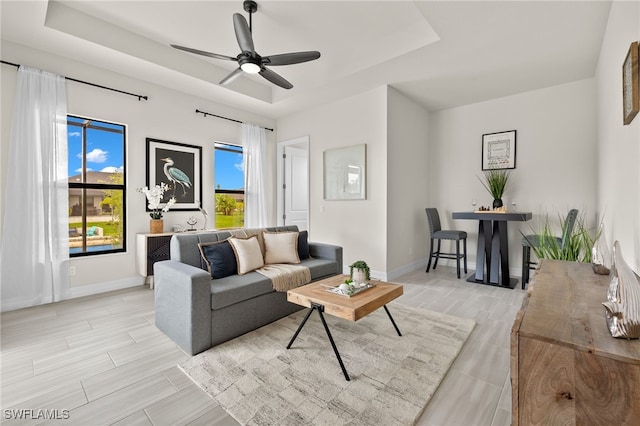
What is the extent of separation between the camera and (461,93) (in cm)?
443

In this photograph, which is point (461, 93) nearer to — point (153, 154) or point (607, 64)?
point (607, 64)

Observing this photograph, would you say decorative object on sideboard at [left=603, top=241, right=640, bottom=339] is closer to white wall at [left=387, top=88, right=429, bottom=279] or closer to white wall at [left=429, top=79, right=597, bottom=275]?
white wall at [left=387, top=88, right=429, bottom=279]

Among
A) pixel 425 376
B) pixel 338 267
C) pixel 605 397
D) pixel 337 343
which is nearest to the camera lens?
pixel 605 397

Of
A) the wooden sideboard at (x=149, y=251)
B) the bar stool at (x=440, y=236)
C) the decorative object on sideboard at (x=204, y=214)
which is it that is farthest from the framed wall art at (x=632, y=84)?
the decorative object on sideboard at (x=204, y=214)

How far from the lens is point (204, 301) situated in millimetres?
2199

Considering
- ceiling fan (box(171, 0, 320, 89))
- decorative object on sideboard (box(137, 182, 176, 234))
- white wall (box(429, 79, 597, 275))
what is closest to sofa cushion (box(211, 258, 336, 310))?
decorative object on sideboard (box(137, 182, 176, 234))

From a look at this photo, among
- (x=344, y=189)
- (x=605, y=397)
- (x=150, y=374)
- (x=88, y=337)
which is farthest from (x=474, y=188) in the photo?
(x=88, y=337)

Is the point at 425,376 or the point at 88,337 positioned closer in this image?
the point at 425,376

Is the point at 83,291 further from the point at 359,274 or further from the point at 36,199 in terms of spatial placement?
the point at 359,274

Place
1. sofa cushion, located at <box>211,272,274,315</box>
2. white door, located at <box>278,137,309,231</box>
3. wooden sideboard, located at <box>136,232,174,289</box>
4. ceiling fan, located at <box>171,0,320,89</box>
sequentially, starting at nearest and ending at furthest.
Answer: sofa cushion, located at <box>211,272,274,315</box>, ceiling fan, located at <box>171,0,320,89</box>, wooden sideboard, located at <box>136,232,174,289</box>, white door, located at <box>278,137,309,231</box>

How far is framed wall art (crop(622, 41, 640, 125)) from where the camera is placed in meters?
1.56

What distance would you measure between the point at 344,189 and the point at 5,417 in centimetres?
411

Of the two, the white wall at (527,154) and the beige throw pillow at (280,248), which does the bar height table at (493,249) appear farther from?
the beige throw pillow at (280,248)

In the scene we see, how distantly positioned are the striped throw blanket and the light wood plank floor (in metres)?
0.93
